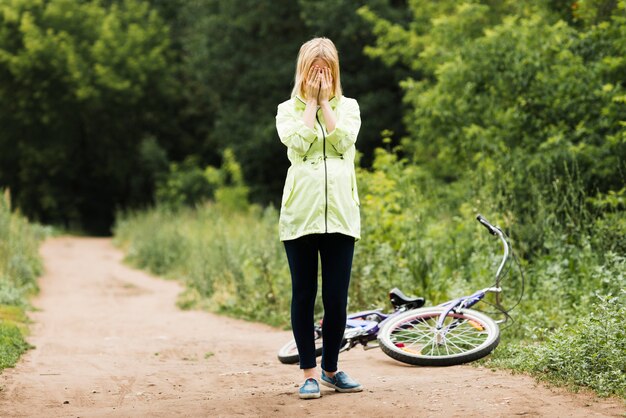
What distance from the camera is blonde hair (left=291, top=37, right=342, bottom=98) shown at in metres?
5.52

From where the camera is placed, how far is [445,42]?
21.2 m

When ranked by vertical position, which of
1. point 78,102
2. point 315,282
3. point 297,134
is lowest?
point 315,282

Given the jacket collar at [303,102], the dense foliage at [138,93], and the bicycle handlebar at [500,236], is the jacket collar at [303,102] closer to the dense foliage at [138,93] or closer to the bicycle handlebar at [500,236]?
the bicycle handlebar at [500,236]

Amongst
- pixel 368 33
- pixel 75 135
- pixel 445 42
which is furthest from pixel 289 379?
pixel 75 135

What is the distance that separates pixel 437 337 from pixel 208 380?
1752mm

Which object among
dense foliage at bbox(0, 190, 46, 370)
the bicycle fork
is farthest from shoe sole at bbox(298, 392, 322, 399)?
dense foliage at bbox(0, 190, 46, 370)

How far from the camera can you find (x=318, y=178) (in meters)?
5.45

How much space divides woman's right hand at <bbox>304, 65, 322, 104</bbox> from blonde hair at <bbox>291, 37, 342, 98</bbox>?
1.4 inches

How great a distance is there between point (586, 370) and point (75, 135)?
35.0m

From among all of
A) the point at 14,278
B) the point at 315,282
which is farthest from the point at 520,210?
the point at 14,278

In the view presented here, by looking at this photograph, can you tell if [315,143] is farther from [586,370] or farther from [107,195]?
[107,195]

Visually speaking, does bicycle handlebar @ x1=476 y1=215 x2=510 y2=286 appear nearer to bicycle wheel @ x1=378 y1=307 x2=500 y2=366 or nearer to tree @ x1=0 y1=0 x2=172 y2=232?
bicycle wheel @ x1=378 y1=307 x2=500 y2=366

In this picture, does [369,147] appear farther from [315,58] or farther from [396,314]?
[315,58]

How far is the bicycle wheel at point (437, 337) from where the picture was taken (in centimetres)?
688
